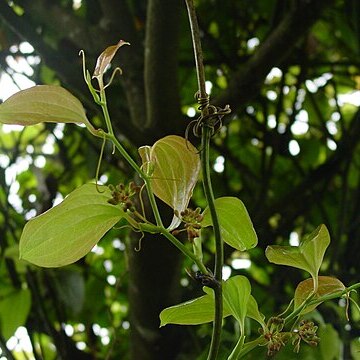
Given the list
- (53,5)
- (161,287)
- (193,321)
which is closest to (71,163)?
(53,5)

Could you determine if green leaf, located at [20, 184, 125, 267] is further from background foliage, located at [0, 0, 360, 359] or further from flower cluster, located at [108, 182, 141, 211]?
background foliage, located at [0, 0, 360, 359]

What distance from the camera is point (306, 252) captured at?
1.12 feet

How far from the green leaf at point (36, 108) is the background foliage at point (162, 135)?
0.88 feet

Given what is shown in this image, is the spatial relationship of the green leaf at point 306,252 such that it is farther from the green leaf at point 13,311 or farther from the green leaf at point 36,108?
the green leaf at point 13,311

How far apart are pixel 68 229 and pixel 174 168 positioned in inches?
2.5

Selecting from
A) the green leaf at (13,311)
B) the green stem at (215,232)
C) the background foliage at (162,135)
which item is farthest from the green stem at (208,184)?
the green leaf at (13,311)

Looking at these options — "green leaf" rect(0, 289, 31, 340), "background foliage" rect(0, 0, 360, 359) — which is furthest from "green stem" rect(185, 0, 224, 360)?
"green leaf" rect(0, 289, 31, 340)

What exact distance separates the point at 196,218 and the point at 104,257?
798mm

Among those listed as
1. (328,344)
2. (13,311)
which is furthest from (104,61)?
(13,311)

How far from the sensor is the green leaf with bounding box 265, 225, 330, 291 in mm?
338

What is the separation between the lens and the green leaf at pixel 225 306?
1.15 feet

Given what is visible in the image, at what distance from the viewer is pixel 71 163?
1083 mm

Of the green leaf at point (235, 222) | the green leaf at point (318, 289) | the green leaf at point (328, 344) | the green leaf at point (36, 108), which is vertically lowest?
the green leaf at point (328, 344)

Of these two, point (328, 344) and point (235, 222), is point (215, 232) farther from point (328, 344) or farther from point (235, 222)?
point (328, 344)
